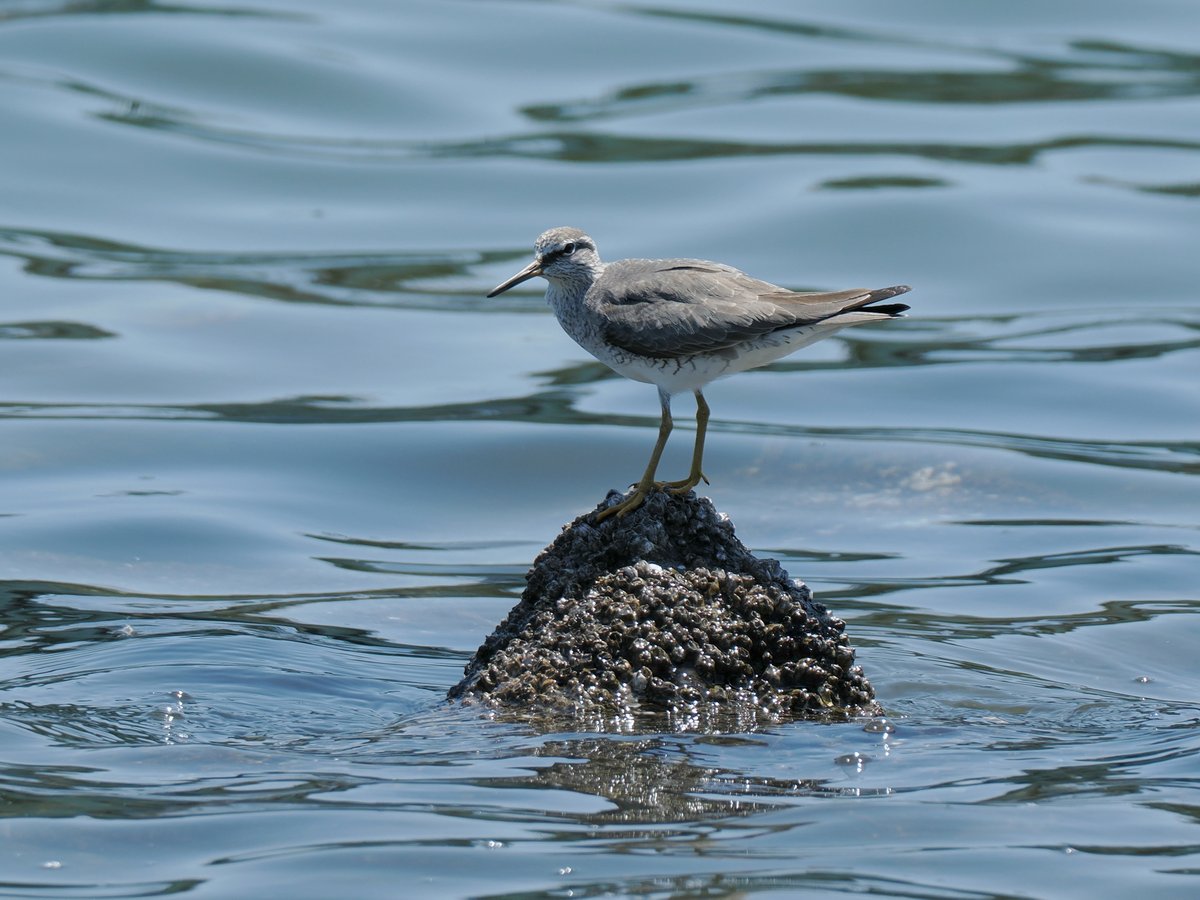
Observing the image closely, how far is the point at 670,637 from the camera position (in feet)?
23.7

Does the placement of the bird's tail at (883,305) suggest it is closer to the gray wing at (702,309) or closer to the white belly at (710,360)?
the gray wing at (702,309)

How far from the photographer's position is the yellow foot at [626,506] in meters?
7.46

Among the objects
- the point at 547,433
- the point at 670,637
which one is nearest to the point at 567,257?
the point at 670,637

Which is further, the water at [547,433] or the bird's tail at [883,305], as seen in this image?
A: the bird's tail at [883,305]

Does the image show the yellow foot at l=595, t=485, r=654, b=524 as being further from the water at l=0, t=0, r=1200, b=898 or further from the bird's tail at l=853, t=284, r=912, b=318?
the bird's tail at l=853, t=284, r=912, b=318

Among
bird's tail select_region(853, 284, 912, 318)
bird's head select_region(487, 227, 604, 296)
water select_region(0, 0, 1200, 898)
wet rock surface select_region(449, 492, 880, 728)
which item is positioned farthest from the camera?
bird's head select_region(487, 227, 604, 296)

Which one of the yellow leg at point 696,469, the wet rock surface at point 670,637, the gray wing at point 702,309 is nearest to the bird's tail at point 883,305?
the gray wing at point 702,309

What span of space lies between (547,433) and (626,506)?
6236 millimetres

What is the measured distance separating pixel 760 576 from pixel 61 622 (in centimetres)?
403

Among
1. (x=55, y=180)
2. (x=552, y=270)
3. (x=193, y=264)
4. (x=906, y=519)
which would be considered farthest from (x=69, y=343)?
(x=552, y=270)

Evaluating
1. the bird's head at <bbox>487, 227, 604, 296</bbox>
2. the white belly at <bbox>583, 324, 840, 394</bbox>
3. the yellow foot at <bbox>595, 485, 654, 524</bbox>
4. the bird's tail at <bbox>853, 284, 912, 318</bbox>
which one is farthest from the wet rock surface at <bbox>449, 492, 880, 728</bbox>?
the bird's head at <bbox>487, 227, 604, 296</bbox>

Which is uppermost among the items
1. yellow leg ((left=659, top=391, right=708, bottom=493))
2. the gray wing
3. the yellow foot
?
the gray wing

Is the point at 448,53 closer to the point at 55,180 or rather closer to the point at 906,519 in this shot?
the point at 55,180

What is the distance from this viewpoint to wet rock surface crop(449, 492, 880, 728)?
7.24 metres
